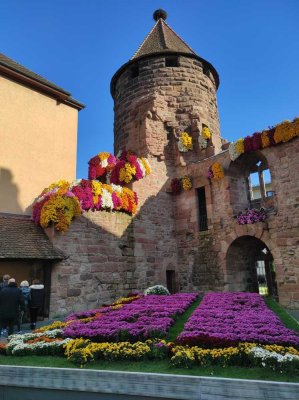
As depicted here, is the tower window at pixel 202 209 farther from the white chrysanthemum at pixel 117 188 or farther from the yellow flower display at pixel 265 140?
the white chrysanthemum at pixel 117 188

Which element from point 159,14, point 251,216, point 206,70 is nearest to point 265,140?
point 251,216

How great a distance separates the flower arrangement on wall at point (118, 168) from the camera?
14.3 m

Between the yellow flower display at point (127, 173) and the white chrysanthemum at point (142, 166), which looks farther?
the white chrysanthemum at point (142, 166)

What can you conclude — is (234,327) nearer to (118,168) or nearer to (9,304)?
(9,304)

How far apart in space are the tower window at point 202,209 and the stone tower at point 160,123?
1331 mm

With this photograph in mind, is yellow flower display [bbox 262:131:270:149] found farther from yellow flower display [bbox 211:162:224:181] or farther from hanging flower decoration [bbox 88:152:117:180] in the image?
hanging flower decoration [bbox 88:152:117:180]

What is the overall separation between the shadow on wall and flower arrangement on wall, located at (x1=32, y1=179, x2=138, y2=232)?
902 millimetres

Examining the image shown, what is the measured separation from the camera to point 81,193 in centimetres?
1208

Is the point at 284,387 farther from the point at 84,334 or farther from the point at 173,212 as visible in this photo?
the point at 173,212


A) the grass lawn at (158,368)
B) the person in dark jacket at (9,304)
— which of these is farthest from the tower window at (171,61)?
the grass lawn at (158,368)

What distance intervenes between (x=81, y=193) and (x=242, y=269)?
24.7 feet

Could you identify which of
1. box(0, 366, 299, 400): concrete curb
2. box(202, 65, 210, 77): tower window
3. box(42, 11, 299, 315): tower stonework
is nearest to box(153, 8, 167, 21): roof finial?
box(42, 11, 299, 315): tower stonework

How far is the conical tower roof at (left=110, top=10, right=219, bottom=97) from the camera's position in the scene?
17.4 meters

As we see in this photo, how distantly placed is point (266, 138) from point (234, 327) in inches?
333
